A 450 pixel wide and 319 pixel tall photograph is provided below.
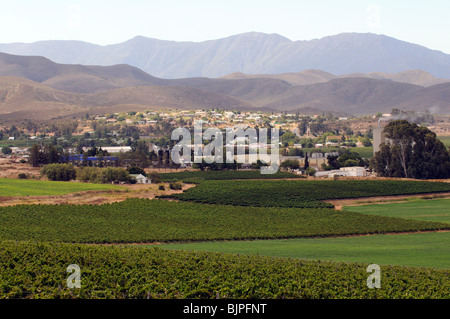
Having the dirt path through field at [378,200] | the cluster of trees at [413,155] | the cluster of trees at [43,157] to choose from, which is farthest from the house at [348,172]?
the cluster of trees at [43,157]

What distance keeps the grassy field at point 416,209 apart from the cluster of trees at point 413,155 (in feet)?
58.5

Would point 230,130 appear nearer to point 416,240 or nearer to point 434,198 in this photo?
point 434,198

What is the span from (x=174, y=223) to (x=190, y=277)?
79.3 ft

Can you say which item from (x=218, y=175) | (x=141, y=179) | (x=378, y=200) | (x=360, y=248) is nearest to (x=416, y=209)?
(x=378, y=200)

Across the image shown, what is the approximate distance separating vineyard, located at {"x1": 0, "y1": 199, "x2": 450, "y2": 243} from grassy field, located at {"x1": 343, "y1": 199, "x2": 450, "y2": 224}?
3885 mm

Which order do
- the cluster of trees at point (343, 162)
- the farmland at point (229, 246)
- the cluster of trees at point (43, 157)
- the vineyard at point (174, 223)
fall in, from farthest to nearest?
the cluster of trees at point (343, 162), the cluster of trees at point (43, 157), the vineyard at point (174, 223), the farmland at point (229, 246)

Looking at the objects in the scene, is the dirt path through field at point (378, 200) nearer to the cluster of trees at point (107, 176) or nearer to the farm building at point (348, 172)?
the farm building at point (348, 172)

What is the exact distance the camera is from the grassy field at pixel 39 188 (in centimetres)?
6636

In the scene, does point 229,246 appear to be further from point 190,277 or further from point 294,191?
point 294,191

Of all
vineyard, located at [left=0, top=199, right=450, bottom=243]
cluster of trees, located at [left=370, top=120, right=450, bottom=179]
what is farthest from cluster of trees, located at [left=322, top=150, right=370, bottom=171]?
vineyard, located at [left=0, top=199, right=450, bottom=243]

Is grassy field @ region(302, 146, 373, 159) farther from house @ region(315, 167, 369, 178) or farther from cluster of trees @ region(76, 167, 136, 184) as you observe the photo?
cluster of trees @ region(76, 167, 136, 184)

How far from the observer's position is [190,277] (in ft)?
99.2
